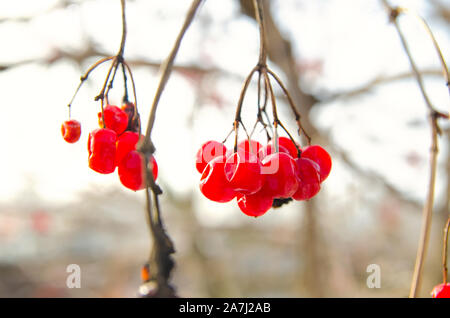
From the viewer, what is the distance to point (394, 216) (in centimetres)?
618

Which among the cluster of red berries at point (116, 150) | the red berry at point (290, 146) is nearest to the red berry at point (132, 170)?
the cluster of red berries at point (116, 150)

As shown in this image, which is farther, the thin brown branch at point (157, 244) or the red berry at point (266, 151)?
the red berry at point (266, 151)

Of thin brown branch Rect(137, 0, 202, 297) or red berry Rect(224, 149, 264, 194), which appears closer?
thin brown branch Rect(137, 0, 202, 297)

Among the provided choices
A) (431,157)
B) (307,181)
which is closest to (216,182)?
(307,181)

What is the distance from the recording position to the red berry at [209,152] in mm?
741

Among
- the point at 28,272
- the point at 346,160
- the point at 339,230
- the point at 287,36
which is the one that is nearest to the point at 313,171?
the point at 346,160

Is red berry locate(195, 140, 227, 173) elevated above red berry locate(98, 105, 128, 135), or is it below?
below

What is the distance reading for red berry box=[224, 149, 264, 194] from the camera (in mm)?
629

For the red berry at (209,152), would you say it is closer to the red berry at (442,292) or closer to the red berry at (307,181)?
the red berry at (307,181)

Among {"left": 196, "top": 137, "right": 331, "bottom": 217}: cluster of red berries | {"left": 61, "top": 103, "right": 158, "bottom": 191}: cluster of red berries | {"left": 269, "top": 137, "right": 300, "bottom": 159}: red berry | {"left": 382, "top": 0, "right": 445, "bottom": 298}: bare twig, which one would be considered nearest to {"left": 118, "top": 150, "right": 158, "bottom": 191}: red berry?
{"left": 61, "top": 103, "right": 158, "bottom": 191}: cluster of red berries

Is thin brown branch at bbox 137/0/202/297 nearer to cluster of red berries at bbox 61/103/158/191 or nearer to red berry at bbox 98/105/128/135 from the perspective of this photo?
cluster of red berries at bbox 61/103/158/191

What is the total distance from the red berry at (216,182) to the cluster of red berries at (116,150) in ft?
0.32

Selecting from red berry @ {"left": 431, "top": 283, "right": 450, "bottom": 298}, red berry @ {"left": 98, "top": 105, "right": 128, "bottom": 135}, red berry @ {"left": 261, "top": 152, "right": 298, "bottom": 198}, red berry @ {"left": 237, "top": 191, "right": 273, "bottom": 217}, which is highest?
red berry @ {"left": 98, "top": 105, "right": 128, "bottom": 135}
